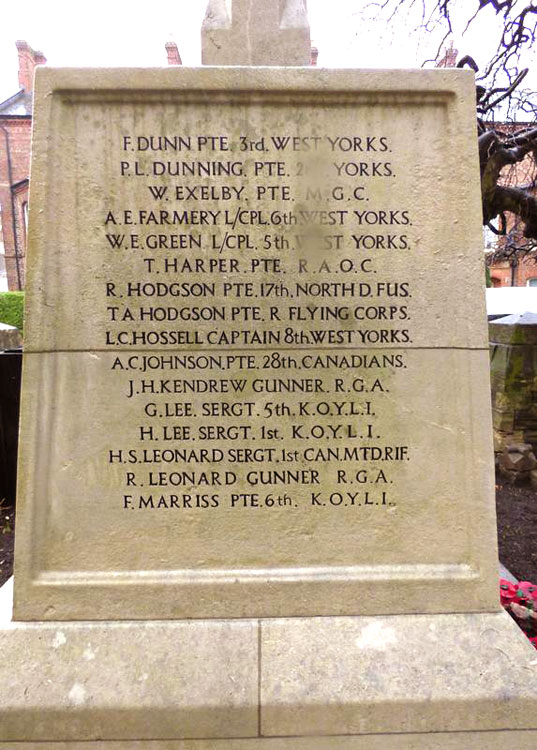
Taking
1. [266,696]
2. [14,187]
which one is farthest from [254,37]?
[14,187]

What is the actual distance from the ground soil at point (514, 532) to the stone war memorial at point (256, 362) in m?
2.67

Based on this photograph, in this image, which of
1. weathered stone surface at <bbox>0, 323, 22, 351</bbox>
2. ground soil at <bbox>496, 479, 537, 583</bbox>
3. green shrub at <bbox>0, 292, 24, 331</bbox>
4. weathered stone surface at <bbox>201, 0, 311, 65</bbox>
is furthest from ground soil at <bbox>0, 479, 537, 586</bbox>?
green shrub at <bbox>0, 292, 24, 331</bbox>

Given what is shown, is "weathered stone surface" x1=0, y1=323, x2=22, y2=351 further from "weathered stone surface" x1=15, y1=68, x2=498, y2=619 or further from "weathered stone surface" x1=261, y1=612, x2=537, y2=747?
"weathered stone surface" x1=261, y1=612, x2=537, y2=747

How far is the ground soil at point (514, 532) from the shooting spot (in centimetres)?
442

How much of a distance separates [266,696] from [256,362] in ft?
4.10

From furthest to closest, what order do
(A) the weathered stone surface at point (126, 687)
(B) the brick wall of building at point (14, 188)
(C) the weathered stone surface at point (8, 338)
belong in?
(B) the brick wall of building at point (14, 188)
(C) the weathered stone surface at point (8, 338)
(A) the weathered stone surface at point (126, 687)

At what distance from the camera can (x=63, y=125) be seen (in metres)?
2.07

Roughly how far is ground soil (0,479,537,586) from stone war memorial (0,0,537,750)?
2674mm

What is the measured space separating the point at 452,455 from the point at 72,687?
5.60 ft

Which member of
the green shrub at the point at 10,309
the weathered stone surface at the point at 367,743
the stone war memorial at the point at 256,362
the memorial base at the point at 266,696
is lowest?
the weathered stone surface at the point at 367,743

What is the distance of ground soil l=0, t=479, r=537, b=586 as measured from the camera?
14.5 feet

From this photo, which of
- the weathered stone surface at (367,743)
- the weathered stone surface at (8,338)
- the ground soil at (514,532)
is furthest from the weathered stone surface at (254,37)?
the weathered stone surface at (8,338)

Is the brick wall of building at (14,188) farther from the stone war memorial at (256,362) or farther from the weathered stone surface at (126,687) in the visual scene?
the weathered stone surface at (126,687)

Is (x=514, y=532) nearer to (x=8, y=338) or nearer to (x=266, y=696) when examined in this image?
(x=266, y=696)
